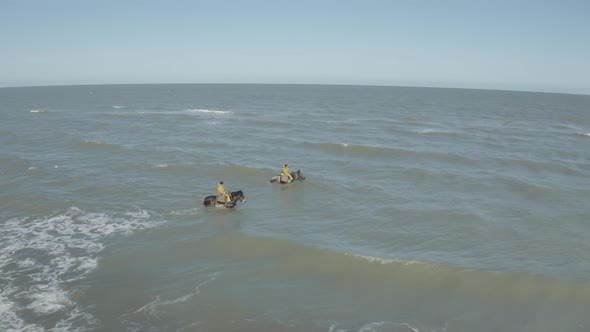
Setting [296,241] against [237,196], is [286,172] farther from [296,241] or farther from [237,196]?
[296,241]

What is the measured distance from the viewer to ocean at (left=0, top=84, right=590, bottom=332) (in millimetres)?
14758

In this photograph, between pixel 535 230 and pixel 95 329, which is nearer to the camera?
pixel 95 329

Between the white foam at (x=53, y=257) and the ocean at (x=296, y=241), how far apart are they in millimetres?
90

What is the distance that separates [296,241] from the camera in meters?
20.8

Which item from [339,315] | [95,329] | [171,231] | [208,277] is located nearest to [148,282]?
[208,277]

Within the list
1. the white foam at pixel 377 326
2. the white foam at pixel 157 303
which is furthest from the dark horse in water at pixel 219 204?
the white foam at pixel 377 326

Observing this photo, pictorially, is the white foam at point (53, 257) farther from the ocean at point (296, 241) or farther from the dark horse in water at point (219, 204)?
the dark horse in water at point (219, 204)

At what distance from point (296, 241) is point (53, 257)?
10062 millimetres

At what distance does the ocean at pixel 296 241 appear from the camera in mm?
14758

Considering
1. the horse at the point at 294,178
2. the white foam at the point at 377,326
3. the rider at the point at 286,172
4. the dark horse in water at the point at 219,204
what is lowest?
the white foam at the point at 377,326

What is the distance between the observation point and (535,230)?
73.3 ft

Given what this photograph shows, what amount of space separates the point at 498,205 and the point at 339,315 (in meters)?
15.6

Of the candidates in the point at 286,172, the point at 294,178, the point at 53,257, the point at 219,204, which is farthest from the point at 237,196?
the point at 53,257

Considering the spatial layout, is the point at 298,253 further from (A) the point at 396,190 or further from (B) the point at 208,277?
(A) the point at 396,190
